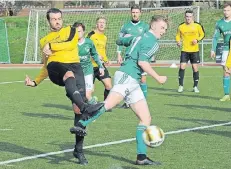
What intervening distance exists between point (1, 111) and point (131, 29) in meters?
3.52

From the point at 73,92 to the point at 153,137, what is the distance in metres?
1.24

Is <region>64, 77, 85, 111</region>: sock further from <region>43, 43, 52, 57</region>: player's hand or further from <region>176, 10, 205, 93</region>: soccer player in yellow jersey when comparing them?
<region>176, 10, 205, 93</region>: soccer player in yellow jersey

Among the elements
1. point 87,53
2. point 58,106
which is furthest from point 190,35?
point 87,53

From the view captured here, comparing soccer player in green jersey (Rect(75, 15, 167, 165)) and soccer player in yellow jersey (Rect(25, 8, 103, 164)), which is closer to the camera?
soccer player in green jersey (Rect(75, 15, 167, 165))

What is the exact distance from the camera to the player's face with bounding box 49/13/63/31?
8.55 m

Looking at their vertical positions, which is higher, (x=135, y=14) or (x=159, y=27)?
(x=159, y=27)

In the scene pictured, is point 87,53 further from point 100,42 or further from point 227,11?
point 227,11

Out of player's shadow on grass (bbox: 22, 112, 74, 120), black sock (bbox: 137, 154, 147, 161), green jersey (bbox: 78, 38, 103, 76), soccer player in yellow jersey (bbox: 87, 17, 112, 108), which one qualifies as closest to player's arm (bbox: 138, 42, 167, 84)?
black sock (bbox: 137, 154, 147, 161)

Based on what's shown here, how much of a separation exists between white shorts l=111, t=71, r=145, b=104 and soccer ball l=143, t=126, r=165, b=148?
596 mm

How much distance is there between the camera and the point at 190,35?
62.2 ft

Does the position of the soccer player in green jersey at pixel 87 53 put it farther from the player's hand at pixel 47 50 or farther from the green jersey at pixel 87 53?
the player's hand at pixel 47 50

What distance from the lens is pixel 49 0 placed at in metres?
53.6

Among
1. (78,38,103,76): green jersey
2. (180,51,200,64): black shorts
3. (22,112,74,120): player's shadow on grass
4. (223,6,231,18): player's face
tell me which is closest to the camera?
(78,38,103,76): green jersey

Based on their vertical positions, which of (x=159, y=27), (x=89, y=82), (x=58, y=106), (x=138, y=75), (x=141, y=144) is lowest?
(x=58, y=106)
